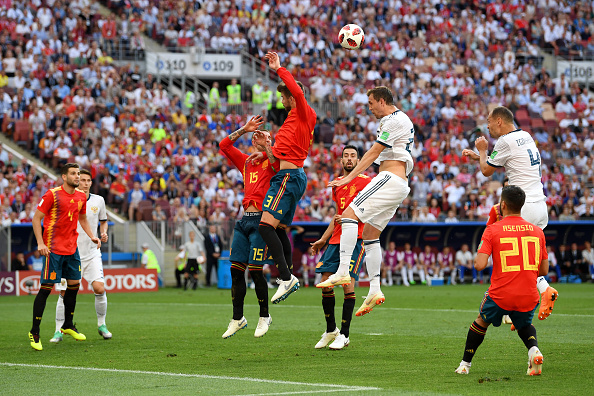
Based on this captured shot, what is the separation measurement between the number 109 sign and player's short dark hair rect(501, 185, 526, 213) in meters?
27.2

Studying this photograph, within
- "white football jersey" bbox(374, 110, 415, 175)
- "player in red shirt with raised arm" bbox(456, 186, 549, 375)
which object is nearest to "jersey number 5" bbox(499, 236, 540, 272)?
"player in red shirt with raised arm" bbox(456, 186, 549, 375)

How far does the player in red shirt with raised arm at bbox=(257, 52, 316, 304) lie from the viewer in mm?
10781

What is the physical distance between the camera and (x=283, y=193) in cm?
1084

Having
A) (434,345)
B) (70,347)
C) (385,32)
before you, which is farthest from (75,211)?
(385,32)

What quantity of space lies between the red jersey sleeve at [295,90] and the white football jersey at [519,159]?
2255 millimetres

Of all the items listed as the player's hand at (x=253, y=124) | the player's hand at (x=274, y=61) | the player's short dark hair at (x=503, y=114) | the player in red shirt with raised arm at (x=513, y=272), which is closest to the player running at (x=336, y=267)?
the player's hand at (x=253, y=124)

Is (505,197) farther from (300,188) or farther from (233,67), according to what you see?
(233,67)

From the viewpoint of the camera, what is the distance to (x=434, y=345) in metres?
11.4

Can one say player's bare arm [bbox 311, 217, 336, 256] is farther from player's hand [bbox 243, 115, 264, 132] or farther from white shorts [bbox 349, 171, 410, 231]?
Answer: player's hand [bbox 243, 115, 264, 132]

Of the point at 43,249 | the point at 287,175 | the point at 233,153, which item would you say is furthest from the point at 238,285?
the point at 43,249

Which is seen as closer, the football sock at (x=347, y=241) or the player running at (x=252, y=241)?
the football sock at (x=347, y=241)

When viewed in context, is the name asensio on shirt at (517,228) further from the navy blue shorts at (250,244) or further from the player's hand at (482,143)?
the navy blue shorts at (250,244)

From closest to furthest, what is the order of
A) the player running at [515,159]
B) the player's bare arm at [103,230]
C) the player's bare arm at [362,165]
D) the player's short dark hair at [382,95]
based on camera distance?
the player's bare arm at [362,165]
the player running at [515,159]
the player's short dark hair at [382,95]
the player's bare arm at [103,230]

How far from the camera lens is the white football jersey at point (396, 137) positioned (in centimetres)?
1027
